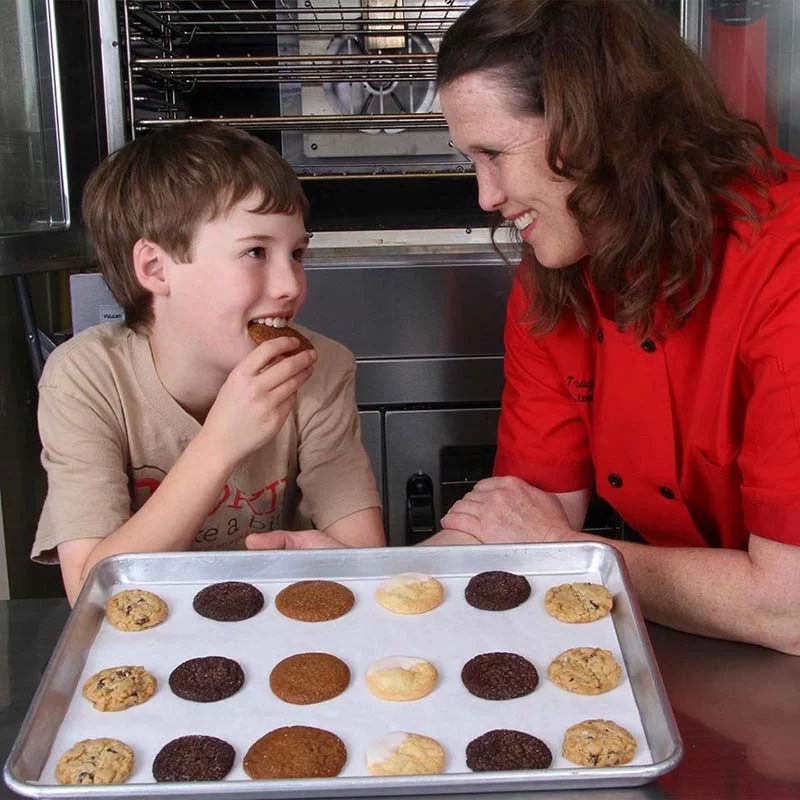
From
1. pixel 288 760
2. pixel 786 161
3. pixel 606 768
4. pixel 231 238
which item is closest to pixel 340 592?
pixel 288 760

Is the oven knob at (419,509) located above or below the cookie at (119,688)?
→ below

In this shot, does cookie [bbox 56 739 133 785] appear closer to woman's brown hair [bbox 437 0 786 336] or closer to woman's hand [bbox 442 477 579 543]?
woman's hand [bbox 442 477 579 543]

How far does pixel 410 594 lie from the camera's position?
107 centimetres

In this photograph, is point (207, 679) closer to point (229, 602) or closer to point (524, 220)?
point (229, 602)

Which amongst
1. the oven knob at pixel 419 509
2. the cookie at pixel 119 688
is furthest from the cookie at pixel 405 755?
the oven knob at pixel 419 509

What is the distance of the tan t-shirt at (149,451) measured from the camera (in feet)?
4.77

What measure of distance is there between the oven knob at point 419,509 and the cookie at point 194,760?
1.44m

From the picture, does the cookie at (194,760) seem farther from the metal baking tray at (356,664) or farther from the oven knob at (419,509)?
the oven knob at (419,509)

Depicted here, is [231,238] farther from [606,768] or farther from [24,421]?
[24,421]

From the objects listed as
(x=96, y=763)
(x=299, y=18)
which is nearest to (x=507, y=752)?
(x=96, y=763)

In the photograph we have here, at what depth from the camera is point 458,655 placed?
998 millimetres

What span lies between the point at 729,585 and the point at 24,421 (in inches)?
75.9

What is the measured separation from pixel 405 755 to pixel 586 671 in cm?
20

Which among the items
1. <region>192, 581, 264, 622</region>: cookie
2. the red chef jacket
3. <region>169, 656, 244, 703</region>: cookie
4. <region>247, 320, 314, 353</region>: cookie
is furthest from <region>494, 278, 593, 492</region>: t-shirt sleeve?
<region>169, 656, 244, 703</region>: cookie
